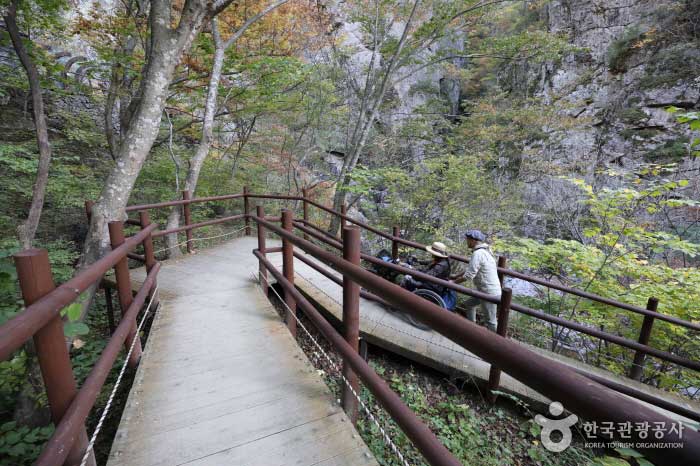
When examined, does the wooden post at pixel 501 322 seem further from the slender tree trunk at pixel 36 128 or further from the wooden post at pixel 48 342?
the slender tree trunk at pixel 36 128

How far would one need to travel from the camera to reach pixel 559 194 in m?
10.7

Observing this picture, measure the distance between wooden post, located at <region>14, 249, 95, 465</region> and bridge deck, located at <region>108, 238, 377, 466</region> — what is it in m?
0.53

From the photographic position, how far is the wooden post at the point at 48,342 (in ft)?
3.72

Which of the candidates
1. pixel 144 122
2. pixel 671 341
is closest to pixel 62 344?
pixel 144 122

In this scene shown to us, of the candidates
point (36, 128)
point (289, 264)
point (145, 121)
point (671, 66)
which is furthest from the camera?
point (671, 66)

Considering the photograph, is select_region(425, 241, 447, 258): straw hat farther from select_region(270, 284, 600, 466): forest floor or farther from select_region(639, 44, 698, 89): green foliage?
select_region(639, 44, 698, 89): green foliage

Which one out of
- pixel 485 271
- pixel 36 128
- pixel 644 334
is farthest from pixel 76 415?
pixel 36 128

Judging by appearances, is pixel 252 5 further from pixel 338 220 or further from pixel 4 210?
pixel 4 210

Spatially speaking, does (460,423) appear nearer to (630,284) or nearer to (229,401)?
(229,401)

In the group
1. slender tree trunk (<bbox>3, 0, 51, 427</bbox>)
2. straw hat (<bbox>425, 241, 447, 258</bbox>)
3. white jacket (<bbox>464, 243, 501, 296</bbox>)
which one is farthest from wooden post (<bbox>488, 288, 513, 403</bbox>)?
slender tree trunk (<bbox>3, 0, 51, 427</bbox>)

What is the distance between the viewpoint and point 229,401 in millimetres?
2043

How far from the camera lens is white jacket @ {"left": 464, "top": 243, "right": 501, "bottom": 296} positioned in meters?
3.78

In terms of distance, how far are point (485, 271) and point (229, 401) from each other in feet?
9.95

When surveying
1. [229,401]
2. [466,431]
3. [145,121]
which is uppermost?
[145,121]
